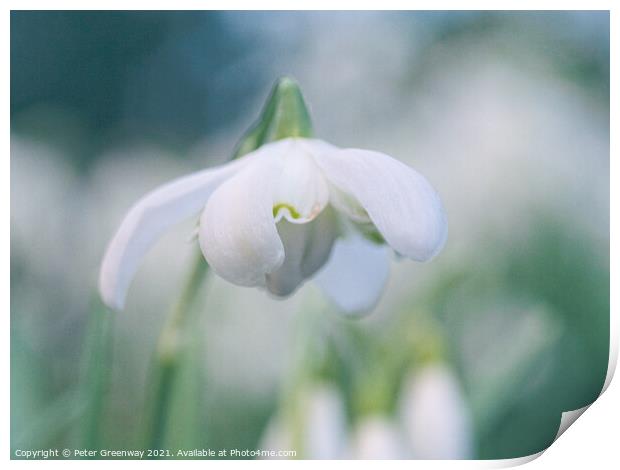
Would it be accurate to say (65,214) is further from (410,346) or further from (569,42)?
(569,42)

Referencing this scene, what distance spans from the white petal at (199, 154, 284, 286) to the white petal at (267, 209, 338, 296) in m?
0.04

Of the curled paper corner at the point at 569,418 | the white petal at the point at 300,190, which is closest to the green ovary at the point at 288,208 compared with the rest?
the white petal at the point at 300,190

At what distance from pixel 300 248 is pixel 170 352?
0.16m

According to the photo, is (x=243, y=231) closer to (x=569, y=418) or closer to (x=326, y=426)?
(x=326, y=426)

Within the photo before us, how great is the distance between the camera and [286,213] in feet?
2.52

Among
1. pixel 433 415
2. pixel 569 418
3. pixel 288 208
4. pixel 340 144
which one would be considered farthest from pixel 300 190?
pixel 569 418

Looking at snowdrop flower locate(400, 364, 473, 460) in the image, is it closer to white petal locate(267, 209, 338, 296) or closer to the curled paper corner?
the curled paper corner

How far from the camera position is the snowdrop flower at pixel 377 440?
0.99 m

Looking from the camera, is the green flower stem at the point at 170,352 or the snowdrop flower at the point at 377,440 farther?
the snowdrop flower at the point at 377,440

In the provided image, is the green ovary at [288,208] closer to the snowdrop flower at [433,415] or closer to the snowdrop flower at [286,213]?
the snowdrop flower at [286,213]

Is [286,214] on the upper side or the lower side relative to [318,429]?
upper

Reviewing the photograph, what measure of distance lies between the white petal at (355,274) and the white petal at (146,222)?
0.16 metres

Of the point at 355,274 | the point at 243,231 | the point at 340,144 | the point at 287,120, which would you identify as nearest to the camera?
the point at 243,231

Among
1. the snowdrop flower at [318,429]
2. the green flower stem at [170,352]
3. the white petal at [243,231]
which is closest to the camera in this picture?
the white petal at [243,231]
